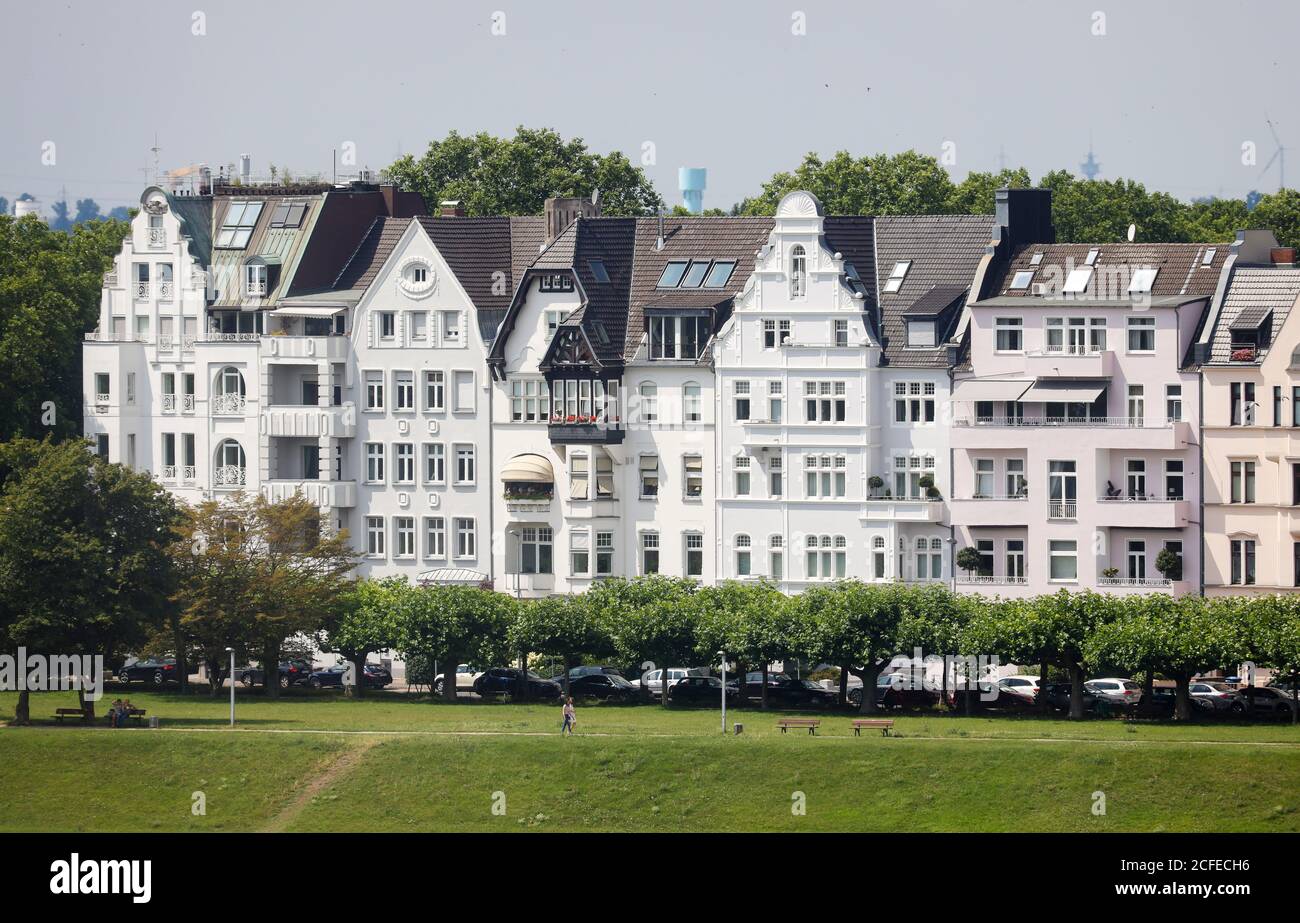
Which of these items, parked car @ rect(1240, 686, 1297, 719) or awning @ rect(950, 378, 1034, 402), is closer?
parked car @ rect(1240, 686, 1297, 719)

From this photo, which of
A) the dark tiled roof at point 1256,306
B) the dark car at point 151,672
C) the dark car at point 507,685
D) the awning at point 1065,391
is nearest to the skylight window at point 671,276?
the awning at point 1065,391

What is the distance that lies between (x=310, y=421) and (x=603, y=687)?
23.5 meters

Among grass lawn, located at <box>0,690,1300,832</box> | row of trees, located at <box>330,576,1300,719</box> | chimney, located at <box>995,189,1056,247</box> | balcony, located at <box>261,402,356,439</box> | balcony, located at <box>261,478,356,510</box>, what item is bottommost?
grass lawn, located at <box>0,690,1300,832</box>

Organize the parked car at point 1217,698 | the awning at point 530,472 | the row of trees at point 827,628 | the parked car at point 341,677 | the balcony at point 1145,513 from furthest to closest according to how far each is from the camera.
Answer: the awning at point 530,472
the parked car at point 341,677
the balcony at point 1145,513
the parked car at point 1217,698
the row of trees at point 827,628

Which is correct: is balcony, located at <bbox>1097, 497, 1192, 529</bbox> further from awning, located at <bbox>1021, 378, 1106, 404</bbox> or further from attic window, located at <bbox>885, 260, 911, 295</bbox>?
attic window, located at <bbox>885, 260, 911, 295</bbox>

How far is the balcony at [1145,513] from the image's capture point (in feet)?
493

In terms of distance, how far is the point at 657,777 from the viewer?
436ft

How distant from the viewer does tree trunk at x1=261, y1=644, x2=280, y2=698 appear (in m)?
150

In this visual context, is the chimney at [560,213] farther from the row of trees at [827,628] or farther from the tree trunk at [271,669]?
the tree trunk at [271,669]

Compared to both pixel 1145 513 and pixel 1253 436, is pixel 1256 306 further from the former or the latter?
pixel 1145 513

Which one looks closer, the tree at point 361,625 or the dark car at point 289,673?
the tree at point 361,625

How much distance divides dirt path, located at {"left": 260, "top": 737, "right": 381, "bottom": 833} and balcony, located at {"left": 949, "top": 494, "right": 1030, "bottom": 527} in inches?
1210

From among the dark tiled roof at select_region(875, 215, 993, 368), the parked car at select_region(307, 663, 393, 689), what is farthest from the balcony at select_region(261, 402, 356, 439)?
the dark tiled roof at select_region(875, 215, 993, 368)

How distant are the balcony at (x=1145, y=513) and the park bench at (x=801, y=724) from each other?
1914cm
